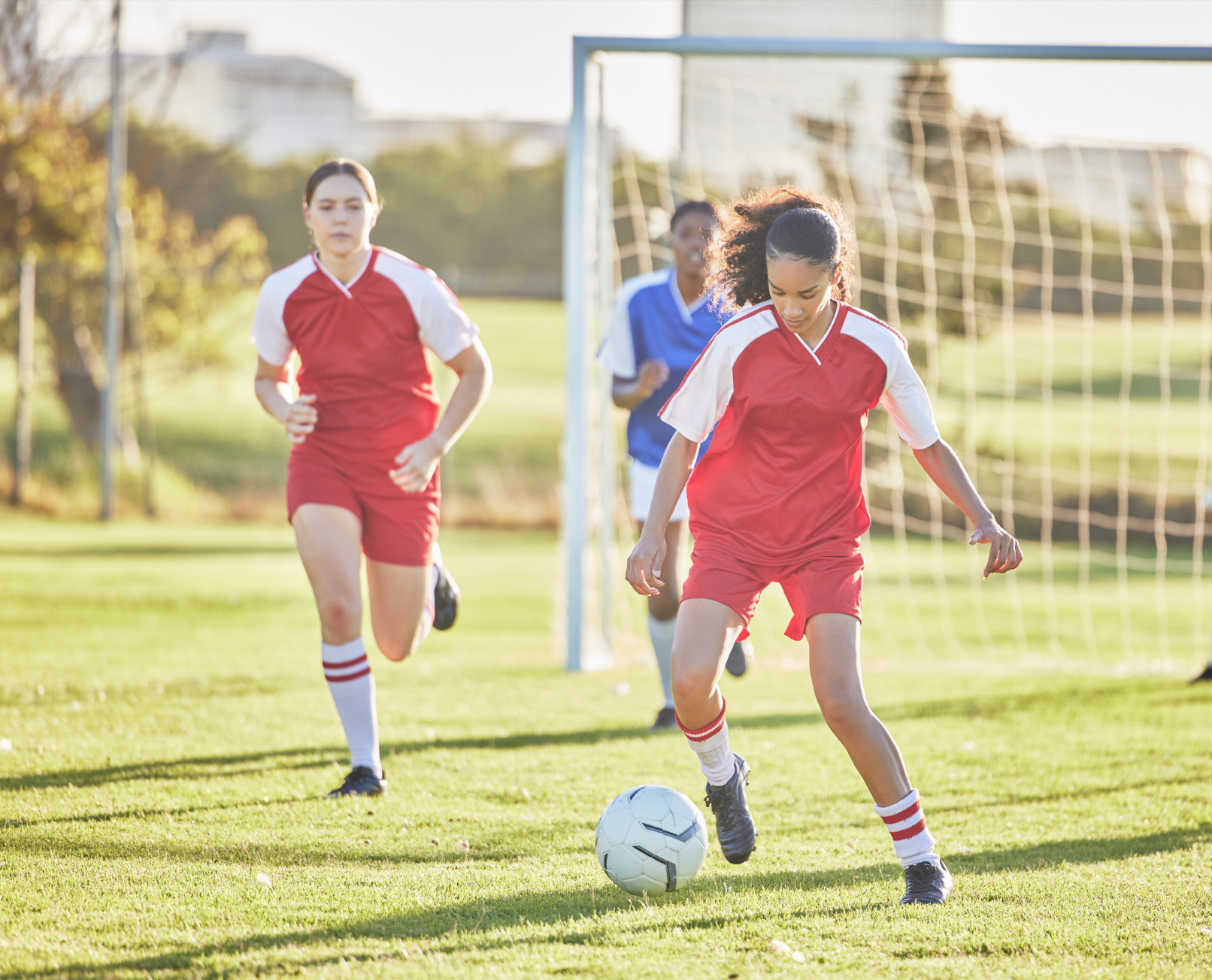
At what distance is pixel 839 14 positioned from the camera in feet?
62.9

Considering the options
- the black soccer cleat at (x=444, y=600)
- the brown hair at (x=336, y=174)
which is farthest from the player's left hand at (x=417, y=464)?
the black soccer cleat at (x=444, y=600)

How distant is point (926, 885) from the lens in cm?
337

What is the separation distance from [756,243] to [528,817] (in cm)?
202

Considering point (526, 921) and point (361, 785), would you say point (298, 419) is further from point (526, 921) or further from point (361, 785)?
point (526, 921)

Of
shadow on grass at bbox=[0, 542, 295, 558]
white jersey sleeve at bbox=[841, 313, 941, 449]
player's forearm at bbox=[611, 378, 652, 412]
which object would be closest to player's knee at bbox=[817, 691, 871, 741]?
white jersey sleeve at bbox=[841, 313, 941, 449]

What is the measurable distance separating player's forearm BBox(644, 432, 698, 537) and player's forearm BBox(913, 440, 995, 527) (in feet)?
2.13

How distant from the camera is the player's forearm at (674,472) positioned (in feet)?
11.3

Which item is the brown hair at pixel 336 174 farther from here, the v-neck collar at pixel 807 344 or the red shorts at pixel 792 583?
the red shorts at pixel 792 583

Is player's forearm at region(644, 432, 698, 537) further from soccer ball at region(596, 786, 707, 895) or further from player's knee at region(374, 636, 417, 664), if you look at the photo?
player's knee at region(374, 636, 417, 664)

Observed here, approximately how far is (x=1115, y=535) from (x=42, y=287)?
1515 cm

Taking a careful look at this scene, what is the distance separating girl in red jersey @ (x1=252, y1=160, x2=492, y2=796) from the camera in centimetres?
446

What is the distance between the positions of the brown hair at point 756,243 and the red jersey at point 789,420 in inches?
7.2

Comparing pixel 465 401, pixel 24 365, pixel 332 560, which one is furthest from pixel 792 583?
pixel 24 365

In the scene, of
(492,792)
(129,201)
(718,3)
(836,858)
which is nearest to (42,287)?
(129,201)
